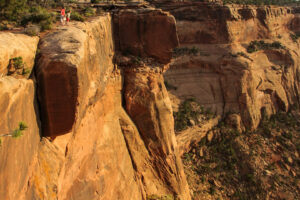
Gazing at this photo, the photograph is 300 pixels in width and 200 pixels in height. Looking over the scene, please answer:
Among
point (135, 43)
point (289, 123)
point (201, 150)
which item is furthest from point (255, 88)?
point (135, 43)

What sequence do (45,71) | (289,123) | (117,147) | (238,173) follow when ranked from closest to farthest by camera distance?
(45,71) < (117,147) < (238,173) < (289,123)

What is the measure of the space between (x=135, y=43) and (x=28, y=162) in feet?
32.2

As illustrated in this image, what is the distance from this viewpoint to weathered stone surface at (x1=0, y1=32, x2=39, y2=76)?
503cm

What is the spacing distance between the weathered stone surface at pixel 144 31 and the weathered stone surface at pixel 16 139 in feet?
28.3

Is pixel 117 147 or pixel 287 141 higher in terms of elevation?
pixel 117 147

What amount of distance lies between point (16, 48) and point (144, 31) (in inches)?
354

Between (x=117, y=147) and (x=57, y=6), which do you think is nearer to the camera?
(x=117, y=147)

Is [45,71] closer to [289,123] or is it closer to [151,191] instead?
[151,191]

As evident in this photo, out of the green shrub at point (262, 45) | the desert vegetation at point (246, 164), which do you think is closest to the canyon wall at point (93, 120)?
the desert vegetation at point (246, 164)

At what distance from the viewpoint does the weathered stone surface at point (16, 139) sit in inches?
171

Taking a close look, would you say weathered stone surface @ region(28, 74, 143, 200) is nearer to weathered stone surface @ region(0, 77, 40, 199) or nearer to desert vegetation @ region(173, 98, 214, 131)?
weathered stone surface @ region(0, 77, 40, 199)

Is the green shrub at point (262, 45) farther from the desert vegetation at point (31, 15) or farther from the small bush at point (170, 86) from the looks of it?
the desert vegetation at point (31, 15)

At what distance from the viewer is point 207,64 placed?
107 feet

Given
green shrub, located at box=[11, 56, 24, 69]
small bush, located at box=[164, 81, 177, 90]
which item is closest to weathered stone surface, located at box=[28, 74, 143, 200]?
green shrub, located at box=[11, 56, 24, 69]
